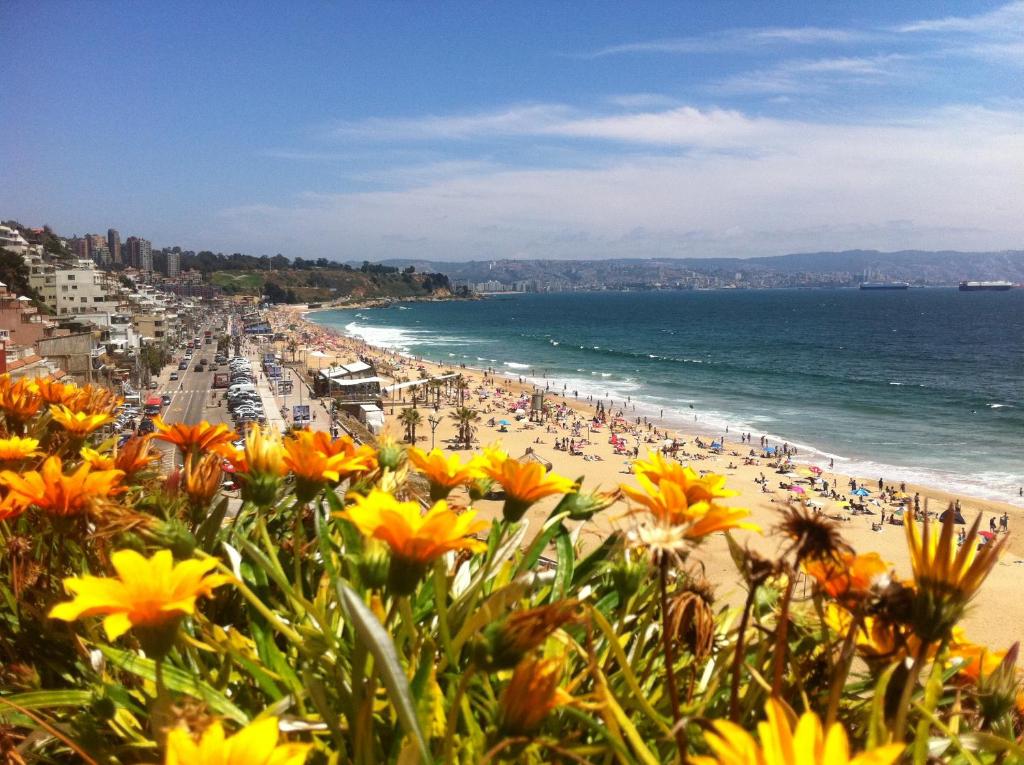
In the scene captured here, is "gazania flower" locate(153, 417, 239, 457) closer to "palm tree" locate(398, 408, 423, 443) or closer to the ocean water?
the ocean water

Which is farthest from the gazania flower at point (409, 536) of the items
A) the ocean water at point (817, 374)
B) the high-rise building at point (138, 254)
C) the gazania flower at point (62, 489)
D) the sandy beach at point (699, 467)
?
the high-rise building at point (138, 254)

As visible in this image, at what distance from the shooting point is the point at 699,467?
27.0 metres

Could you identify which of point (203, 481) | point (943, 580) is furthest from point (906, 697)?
point (203, 481)

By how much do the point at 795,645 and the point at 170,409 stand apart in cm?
3491

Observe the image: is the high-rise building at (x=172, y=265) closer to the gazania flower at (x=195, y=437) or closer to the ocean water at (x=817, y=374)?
the ocean water at (x=817, y=374)

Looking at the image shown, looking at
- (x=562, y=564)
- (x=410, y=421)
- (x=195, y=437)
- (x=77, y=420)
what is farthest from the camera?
(x=410, y=421)

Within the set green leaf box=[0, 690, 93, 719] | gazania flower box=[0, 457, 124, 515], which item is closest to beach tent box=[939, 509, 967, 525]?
green leaf box=[0, 690, 93, 719]

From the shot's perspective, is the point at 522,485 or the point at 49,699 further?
the point at 522,485

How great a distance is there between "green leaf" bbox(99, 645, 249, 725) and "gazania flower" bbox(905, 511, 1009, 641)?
1077 millimetres

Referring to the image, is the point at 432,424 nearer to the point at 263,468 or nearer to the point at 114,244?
the point at 263,468

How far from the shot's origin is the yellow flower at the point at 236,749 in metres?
0.84

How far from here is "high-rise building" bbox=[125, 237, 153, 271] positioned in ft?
554

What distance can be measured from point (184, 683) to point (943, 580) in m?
1.23

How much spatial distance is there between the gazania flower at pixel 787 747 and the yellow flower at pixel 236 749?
0.50 metres
